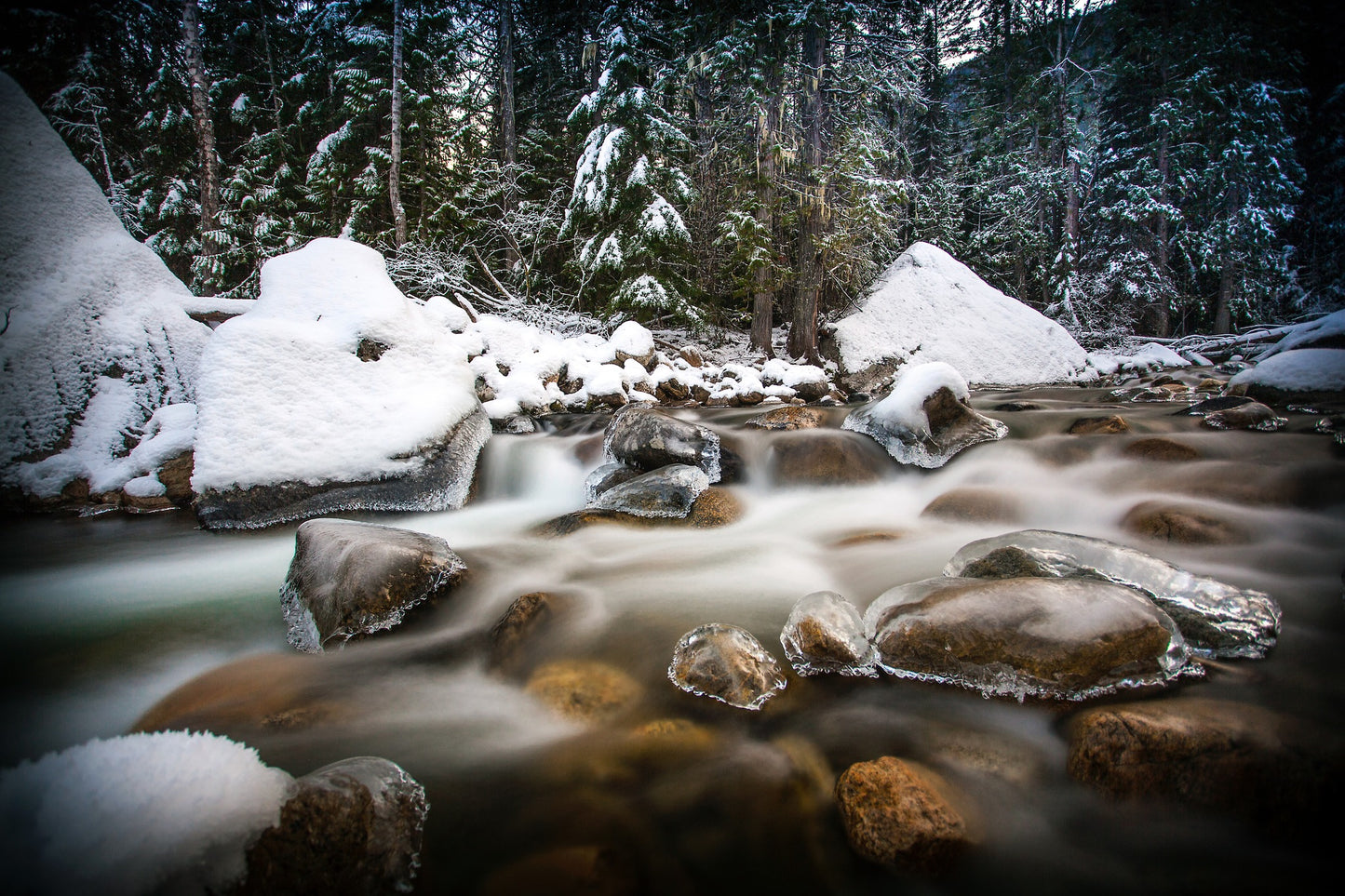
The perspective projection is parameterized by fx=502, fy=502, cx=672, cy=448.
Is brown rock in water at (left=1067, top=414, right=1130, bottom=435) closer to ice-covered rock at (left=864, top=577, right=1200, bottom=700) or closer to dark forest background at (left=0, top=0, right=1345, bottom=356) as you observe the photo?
ice-covered rock at (left=864, top=577, right=1200, bottom=700)

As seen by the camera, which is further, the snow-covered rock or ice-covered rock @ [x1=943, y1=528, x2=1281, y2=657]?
the snow-covered rock

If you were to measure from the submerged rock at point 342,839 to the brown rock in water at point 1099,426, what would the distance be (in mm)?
5423

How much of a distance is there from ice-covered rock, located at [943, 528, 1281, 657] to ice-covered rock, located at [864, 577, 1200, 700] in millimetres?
183

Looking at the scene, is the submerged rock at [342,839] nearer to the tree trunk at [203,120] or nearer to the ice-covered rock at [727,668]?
the ice-covered rock at [727,668]

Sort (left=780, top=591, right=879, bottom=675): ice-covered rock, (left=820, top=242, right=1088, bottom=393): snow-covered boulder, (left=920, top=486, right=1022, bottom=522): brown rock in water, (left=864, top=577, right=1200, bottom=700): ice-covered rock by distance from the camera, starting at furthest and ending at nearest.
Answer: (left=820, top=242, right=1088, bottom=393): snow-covered boulder < (left=920, top=486, right=1022, bottom=522): brown rock in water < (left=780, top=591, right=879, bottom=675): ice-covered rock < (left=864, top=577, right=1200, bottom=700): ice-covered rock

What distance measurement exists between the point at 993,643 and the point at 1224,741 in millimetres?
551

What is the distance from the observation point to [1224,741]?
4.48ft

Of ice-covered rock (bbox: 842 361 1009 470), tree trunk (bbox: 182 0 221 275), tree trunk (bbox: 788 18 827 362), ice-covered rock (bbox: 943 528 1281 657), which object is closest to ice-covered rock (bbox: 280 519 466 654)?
ice-covered rock (bbox: 943 528 1281 657)

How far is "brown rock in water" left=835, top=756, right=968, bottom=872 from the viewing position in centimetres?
124

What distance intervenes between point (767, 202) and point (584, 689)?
8758 mm

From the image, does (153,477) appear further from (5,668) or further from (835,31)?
(835,31)

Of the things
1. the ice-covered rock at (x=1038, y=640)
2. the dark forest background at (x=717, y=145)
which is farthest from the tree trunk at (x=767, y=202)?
the ice-covered rock at (x=1038, y=640)

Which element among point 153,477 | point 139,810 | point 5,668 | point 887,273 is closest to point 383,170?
point 153,477

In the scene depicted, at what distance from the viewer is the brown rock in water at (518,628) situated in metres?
2.17
